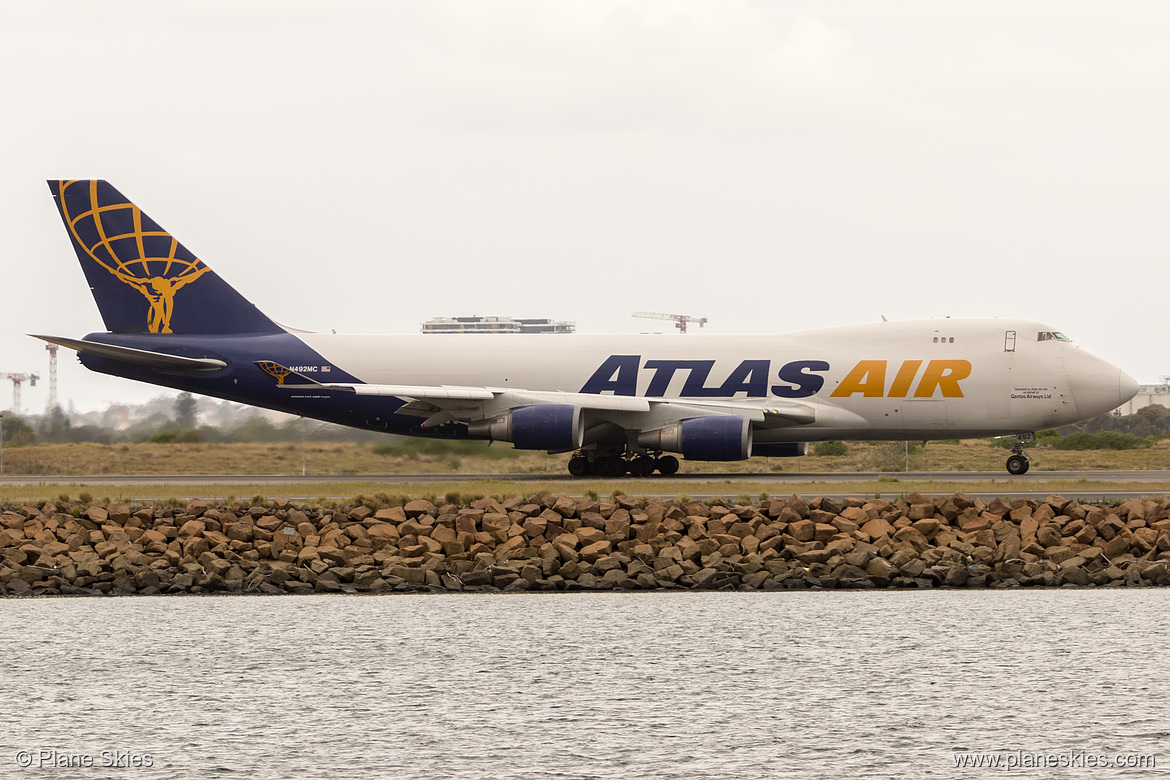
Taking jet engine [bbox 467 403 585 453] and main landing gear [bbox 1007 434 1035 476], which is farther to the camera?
jet engine [bbox 467 403 585 453]

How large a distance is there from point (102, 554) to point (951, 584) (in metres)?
10.1

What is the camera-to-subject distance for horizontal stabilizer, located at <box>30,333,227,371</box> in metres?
32.6

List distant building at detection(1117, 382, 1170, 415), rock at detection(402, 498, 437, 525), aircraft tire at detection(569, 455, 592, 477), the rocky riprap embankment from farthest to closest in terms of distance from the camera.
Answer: distant building at detection(1117, 382, 1170, 415) → aircraft tire at detection(569, 455, 592, 477) → rock at detection(402, 498, 437, 525) → the rocky riprap embankment

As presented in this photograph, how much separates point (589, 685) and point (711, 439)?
67.9 ft

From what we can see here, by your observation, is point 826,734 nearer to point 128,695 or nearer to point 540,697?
point 540,697

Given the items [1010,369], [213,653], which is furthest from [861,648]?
[1010,369]

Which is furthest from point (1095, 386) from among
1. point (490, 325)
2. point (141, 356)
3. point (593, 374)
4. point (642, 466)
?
point (490, 325)

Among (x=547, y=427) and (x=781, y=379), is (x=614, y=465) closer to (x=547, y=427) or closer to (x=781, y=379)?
(x=547, y=427)

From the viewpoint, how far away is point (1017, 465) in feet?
98.2

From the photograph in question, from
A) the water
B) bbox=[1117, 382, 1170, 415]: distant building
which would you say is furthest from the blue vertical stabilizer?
bbox=[1117, 382, 1170, 415]: distant building

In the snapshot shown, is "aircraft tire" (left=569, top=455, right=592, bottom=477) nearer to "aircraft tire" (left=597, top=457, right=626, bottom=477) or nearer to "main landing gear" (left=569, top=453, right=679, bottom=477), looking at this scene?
"main landing gear" (left=569, top=453, right=679, bottom=477)

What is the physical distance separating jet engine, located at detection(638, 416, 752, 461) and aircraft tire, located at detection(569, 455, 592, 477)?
111 inches

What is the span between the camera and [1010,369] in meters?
30.7

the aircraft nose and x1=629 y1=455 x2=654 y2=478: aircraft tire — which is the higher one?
the aircraft nose
